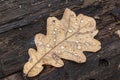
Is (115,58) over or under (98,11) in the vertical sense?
under

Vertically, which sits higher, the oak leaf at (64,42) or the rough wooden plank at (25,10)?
the rough wooden plank at (25,10)

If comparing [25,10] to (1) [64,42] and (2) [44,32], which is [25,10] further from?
(1) [64,42]

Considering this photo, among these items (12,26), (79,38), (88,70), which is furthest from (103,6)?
(12,26)

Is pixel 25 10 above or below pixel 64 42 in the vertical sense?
above

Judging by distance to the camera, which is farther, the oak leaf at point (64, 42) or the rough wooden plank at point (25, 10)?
the rough wooden plank at point (25, 10)

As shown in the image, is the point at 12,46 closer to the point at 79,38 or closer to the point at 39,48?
the point at 39,48

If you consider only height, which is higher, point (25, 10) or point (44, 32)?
point (25, 10)

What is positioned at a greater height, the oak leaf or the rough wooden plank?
the rough wooden plank

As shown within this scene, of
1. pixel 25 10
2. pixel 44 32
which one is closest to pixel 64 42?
pixel 44 32
